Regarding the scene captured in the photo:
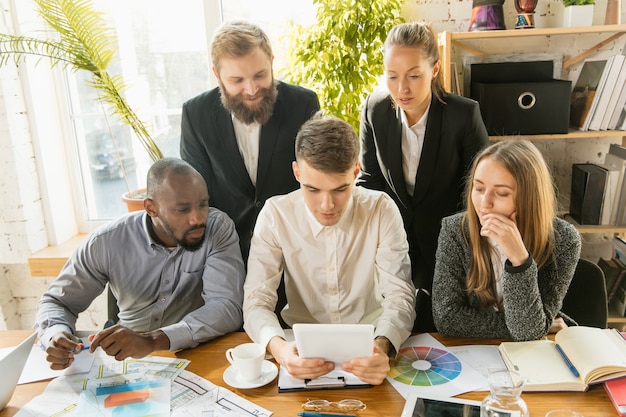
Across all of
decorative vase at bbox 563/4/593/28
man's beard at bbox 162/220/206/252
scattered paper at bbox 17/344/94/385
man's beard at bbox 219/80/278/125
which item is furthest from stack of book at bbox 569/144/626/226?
scattered paper at bbox 17/344/94/385

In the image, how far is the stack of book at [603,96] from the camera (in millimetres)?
2592

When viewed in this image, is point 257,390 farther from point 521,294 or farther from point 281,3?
point 281,3

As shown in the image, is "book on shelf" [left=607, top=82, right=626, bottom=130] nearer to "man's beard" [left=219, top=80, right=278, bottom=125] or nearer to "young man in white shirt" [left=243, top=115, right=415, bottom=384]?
"young man in white shirt" [left=243, top=115, right=415, bottom=384]

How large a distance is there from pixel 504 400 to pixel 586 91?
2044 mm

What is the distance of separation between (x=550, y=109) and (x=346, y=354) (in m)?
1.83

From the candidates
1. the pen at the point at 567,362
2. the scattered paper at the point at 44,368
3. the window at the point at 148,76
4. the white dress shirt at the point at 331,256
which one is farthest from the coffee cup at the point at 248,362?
the window at the point at 148,76

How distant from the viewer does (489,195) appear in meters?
1.69

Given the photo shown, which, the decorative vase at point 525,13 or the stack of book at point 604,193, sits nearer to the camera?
the decorative vase at point 525,13

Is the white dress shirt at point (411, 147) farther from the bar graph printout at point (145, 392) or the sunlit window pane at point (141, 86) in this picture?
the sunlit window pane at point (141, 86)

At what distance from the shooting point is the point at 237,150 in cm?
221

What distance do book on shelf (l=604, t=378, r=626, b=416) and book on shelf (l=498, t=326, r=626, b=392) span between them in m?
0.01

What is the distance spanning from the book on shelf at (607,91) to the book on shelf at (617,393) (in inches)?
68.3

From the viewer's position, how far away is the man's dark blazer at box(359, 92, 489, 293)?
2.24 meters

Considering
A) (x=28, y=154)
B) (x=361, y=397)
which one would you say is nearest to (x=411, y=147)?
(x=361, y=397)
